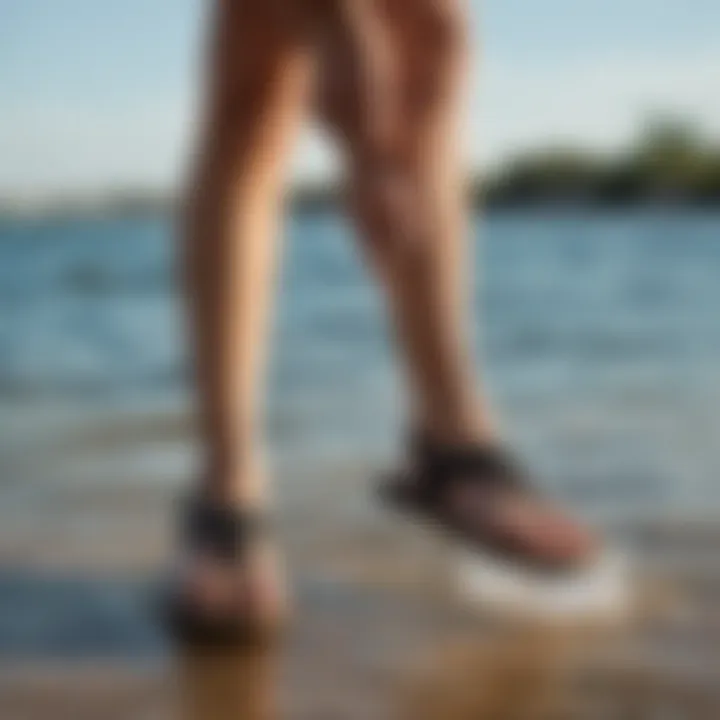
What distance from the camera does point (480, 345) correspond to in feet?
3.03

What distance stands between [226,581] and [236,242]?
7.3 inches

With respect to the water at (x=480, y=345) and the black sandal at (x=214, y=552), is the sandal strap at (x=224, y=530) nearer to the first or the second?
the black sandal at (x=214, y=552)

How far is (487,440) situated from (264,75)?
244mm

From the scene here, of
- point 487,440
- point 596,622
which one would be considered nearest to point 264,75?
point 487,440

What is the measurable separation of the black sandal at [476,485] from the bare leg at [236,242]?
10 cm

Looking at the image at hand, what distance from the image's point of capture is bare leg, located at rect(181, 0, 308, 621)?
769 millimetres

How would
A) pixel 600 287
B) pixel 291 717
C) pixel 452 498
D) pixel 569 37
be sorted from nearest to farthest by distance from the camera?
pixel 291 717 < pixel 452 498 < pixel 569 37 < pixel 600 287

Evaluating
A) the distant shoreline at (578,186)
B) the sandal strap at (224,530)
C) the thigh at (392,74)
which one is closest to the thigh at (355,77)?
the thigh at (392,74)

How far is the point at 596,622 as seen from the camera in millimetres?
785

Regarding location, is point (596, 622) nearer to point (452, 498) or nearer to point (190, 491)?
point (452, 498)

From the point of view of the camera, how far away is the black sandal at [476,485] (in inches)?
32.1

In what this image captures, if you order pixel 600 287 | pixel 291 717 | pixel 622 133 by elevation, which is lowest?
pixel 291 717

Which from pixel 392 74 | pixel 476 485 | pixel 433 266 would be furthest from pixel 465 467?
pixel 392 74

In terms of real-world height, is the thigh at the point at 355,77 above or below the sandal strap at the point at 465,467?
above
